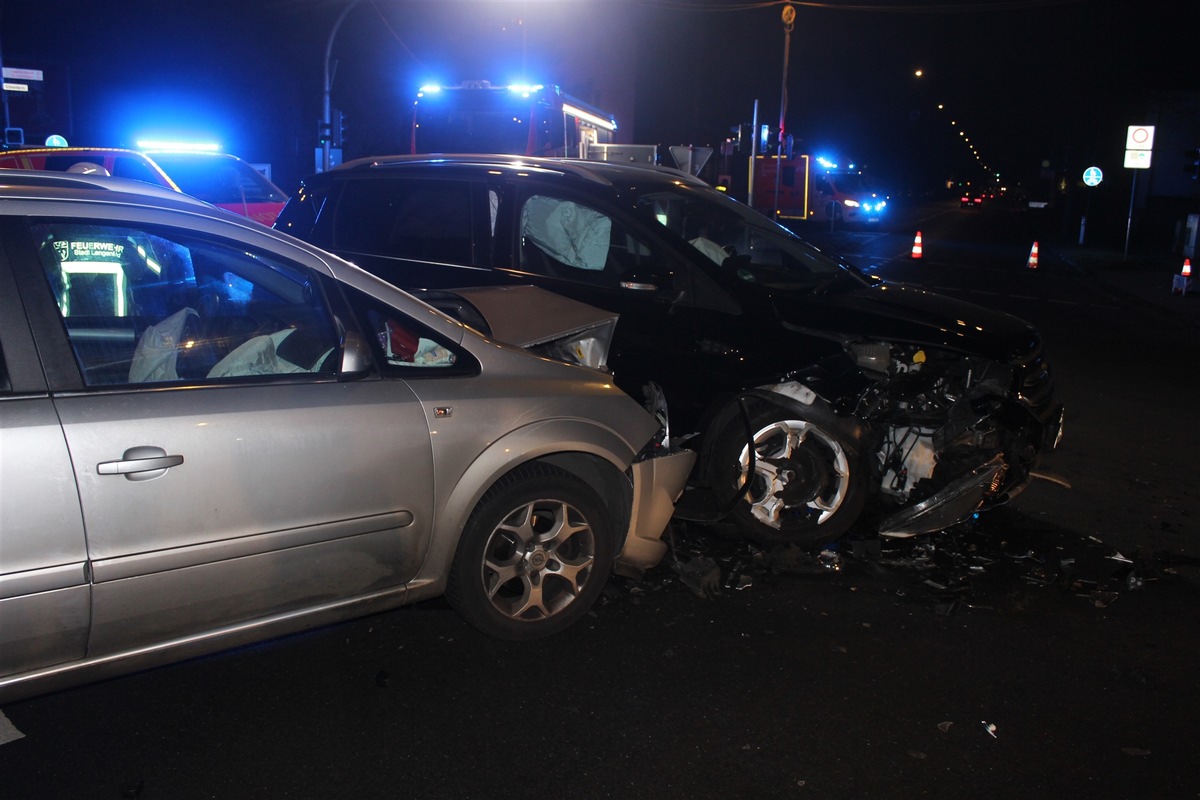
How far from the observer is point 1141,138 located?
26844 mm

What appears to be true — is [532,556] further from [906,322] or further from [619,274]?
[906,322]

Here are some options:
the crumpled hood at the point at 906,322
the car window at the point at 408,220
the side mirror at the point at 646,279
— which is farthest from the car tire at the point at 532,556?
the car window at the point at 408,220

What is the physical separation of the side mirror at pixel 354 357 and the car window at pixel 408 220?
280 cm

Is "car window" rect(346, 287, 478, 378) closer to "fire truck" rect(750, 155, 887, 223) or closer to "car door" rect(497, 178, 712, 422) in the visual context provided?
"car door" rect(497, 178, 712, 422)

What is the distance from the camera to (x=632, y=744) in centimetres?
355

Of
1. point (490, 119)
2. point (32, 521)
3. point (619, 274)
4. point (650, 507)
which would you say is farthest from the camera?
point (490, 119)

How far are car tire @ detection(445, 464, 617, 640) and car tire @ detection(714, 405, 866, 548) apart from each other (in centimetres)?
120

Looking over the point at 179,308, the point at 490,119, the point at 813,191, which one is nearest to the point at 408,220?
the point at 179,308

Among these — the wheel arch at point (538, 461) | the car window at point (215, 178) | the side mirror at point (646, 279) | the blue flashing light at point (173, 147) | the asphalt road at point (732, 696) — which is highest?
the blue flashing light at point (173, 147)

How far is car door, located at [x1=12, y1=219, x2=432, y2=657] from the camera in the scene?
3160 mm

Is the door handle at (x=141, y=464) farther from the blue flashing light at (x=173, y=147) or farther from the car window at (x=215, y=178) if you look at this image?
the blue flashing light at (x=173, y=147)

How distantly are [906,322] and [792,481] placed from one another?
1070 mm

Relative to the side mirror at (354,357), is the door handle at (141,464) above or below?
below

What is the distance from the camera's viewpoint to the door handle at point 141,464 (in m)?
3.11
